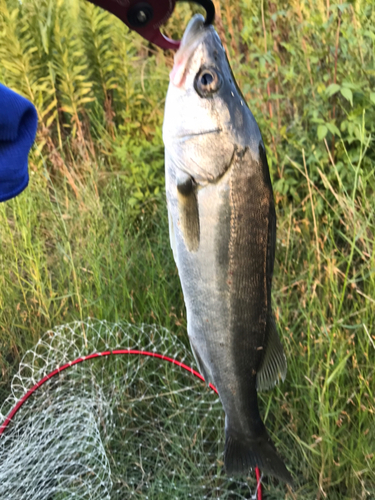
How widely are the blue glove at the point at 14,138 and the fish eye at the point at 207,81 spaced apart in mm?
576

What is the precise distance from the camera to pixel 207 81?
113 centimetres

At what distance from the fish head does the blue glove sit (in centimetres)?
51

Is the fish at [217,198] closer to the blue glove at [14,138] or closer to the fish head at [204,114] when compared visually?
the fish head at [204,114]

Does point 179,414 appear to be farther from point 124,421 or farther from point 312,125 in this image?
point 312,125

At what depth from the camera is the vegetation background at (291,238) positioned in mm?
1807

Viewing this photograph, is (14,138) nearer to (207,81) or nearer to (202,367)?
(207,81)

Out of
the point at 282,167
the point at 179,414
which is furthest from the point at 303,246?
the point at 179,414

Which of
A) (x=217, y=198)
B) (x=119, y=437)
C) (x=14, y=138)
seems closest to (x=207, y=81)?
(x=217, y=198)

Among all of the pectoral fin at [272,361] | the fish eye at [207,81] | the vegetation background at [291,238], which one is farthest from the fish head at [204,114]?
the vegetation background at [291,238]

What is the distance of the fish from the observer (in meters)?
1.11

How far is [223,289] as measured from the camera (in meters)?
1.19

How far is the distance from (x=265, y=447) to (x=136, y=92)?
3.15 meters

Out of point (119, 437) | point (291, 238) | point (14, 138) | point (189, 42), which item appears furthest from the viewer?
point (291, 238)

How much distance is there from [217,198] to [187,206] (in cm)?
8
